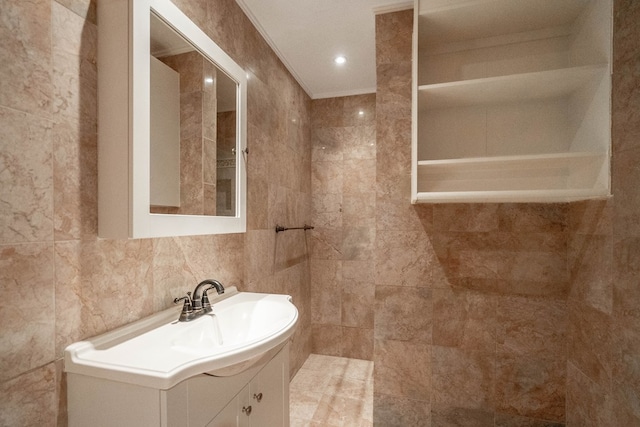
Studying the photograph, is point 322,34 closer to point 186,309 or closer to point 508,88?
point 508,88

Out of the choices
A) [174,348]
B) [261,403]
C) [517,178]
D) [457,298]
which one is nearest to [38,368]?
[174,348]

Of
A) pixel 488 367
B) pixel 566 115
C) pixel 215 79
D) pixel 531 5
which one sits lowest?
pixel 488 367

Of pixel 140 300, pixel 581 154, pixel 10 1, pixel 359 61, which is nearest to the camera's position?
pixel 10 1

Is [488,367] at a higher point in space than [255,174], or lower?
lower

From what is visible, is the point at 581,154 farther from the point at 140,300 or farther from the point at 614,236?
the point at 140,300

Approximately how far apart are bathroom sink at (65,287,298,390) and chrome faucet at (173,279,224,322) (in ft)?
0.07

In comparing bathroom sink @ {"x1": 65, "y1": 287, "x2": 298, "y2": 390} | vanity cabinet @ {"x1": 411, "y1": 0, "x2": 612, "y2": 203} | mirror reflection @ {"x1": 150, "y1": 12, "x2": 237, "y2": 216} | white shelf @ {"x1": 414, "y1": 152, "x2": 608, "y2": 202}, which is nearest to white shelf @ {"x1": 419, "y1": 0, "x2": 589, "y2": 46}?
vanity cabinet @ {"x1": 411, "y1": 0, "x2": 612, "y2": 203}

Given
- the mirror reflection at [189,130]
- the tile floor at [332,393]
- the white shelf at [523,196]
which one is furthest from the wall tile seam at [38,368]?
the tile floor at [332,393]

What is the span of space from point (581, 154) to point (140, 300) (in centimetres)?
180

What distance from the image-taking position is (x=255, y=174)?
1.75 metres

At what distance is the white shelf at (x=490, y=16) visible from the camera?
4.22ft

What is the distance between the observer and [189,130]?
1132 millimetres

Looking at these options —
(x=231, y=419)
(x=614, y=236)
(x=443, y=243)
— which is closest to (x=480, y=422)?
(x=443, y=243)

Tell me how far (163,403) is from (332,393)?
6.00 ft
